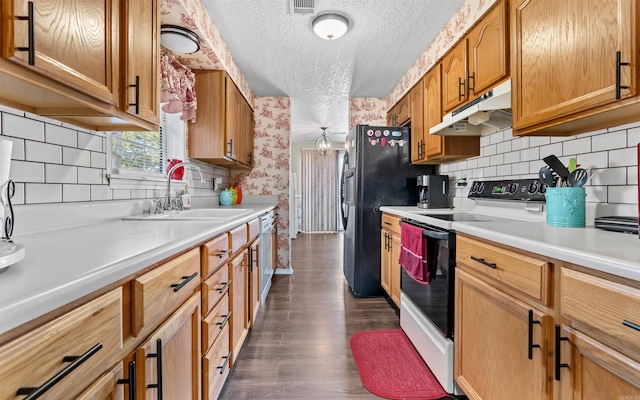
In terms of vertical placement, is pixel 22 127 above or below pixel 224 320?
above

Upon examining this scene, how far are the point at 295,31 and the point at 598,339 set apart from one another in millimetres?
2610

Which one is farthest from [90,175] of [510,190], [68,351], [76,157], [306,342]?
[510,190]

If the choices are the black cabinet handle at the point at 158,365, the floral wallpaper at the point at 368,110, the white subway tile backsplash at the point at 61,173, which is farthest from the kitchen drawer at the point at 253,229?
the floral wallpaper at the point at 368,110

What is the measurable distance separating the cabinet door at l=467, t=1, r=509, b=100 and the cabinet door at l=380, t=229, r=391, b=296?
4.43ft

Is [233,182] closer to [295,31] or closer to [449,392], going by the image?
[295,31]

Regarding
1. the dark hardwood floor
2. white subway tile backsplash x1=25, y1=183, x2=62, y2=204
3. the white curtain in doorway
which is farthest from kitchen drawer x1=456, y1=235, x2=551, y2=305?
the white curtain in doorway

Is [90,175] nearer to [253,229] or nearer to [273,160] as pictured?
[253,229]

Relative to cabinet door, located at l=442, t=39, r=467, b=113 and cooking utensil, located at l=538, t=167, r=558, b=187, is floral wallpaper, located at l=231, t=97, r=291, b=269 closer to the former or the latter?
cabinet door, located at l=442, t=39, r=467, b=113

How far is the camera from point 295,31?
2.43 m

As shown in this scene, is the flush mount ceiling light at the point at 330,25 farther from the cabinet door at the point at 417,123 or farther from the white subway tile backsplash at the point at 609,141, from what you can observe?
the white subway tile backsplash at the point at 609,141

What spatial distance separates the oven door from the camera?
1.49 meters

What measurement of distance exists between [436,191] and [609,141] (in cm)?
134

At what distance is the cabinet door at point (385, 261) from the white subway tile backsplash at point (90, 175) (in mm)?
2113

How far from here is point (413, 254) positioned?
1818mm
